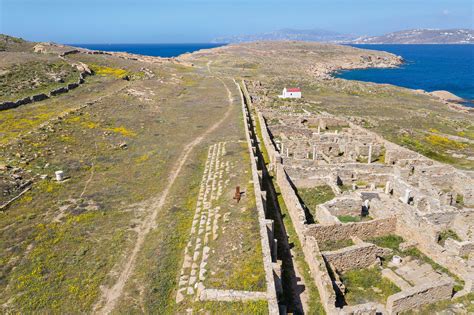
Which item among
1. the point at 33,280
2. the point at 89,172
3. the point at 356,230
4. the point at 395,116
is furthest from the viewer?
the point at 395,116

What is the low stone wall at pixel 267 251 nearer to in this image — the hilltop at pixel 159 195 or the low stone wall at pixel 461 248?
the hilltop at pixel 159 195

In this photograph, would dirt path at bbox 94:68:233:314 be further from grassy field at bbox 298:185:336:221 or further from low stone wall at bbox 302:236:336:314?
grassy field at bbox 298:185:336:221

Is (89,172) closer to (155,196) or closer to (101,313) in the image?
(155,196)

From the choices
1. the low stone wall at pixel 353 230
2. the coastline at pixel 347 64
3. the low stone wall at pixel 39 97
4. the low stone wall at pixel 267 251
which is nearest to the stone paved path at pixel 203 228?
the low stone wall at pixel 267 251

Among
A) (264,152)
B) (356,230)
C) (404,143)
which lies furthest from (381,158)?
(356,230)

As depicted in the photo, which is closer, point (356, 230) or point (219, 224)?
point (219, 224)

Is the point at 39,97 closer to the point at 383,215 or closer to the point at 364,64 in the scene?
the point at 383,215
